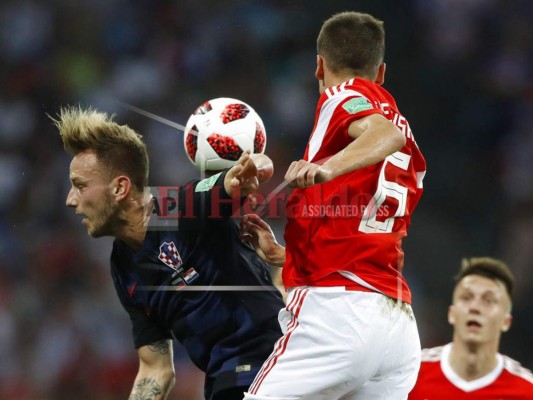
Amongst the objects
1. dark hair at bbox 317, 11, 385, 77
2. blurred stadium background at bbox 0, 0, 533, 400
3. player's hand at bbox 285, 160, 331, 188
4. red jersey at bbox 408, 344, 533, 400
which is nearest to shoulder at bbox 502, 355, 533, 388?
red jersey at bbox 408, 344, 533, 400

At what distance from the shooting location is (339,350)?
288 centimetres

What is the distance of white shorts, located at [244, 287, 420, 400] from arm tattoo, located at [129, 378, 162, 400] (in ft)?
3.84

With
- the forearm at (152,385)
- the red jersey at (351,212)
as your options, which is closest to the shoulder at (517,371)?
the forearm at (152,385)

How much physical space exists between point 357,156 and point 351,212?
35 centimetres

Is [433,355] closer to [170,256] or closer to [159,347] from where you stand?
[159,347]

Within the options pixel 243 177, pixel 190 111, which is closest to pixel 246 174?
pixel 243 177

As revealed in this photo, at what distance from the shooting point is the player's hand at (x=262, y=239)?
147 inches

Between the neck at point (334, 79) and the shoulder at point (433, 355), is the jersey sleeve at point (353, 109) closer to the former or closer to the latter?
the neck at point (334, 79)

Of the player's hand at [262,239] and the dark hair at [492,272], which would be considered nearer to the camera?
the player's hand at [262,239]

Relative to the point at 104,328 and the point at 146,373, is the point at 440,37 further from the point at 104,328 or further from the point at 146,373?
the point at 146,373

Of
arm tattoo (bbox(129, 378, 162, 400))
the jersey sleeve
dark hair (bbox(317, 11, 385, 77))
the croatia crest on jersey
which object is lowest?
arm tattoo (bbox(129, 378, 162, 400))

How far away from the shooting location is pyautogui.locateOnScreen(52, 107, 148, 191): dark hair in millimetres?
4000

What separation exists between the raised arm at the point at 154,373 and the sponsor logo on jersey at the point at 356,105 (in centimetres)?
175

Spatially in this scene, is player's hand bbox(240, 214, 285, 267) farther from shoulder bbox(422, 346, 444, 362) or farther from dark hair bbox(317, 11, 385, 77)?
shoulder bbox(422, 346, 444, 362)
